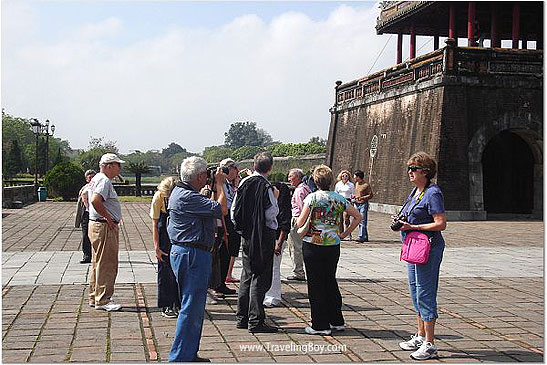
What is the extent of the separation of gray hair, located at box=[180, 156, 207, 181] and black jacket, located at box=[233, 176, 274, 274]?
1218 millimetres

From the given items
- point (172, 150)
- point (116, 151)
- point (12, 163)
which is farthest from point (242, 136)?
point (12, 163)

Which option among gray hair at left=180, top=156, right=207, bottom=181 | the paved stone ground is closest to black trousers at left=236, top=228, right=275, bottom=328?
the paved stone ground

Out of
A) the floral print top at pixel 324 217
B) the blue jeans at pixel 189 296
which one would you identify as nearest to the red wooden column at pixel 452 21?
the floral print top at pixel 324 217

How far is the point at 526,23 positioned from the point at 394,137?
874 centimetres

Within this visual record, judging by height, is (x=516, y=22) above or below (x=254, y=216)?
above

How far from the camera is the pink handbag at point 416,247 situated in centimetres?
610

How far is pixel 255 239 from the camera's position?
7.17 m

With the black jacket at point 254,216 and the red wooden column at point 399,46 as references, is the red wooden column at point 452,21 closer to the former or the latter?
the red wooden column at point 399,46

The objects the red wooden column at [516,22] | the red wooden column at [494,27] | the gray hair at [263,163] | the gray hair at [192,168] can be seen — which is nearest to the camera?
the gray hair at [192,168]

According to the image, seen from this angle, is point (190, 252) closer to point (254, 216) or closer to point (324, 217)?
point (254, 216)

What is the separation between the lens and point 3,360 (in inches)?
237

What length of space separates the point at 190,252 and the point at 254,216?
1.47m

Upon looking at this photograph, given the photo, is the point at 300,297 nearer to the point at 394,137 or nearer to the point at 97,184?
the point at 97,184

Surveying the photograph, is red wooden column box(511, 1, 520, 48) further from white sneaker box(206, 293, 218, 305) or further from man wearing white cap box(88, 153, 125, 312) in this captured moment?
man wearing white cap box(88, 153, 125, 312)
